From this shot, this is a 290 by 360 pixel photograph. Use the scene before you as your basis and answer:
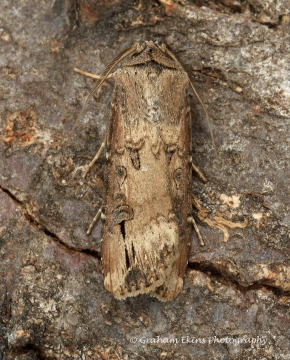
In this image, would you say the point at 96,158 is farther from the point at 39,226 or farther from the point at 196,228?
the point at 196,228

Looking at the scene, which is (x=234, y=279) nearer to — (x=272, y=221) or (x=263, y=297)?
(x=263, y=297)

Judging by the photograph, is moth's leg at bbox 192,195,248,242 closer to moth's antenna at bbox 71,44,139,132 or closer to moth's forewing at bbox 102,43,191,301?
moth's forewing at bbox 102,43,191,301

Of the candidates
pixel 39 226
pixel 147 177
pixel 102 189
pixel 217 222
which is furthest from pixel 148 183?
pixel 39 226

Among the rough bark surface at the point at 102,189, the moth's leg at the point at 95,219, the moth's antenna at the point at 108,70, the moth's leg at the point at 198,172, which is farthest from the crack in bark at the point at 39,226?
the moth's leg at the point at 198,172

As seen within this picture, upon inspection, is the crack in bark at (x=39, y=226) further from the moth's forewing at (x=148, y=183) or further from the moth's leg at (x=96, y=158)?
the moth's leg at (x=96, y=158)

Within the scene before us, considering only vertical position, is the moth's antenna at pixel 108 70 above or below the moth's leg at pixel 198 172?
above

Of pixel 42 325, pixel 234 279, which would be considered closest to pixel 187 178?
pixel 234 279

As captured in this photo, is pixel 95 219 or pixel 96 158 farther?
pixel 96 158
